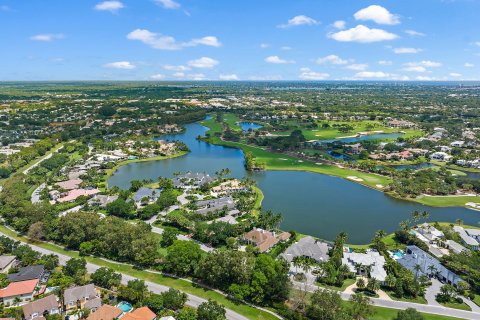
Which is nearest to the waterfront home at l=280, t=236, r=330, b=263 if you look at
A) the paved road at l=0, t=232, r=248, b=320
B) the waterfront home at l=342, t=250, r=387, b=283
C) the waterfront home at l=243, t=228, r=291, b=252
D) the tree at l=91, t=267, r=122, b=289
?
the waterfront home at l=342, t=250, r=387, b=283

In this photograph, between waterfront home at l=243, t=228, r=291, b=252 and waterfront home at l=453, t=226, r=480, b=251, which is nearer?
waterfront home at l=243, t=228, r=291, b=252

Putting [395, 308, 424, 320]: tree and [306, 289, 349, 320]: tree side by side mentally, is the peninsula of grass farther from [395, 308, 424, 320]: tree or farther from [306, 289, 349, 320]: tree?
[395, 308, 424, 320]: tree

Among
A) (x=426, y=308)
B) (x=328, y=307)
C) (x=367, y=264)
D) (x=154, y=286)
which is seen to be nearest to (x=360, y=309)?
(x=328, y=307)

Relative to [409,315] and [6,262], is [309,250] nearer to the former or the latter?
[409,315]

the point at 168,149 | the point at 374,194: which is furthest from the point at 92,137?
the point at 374,194

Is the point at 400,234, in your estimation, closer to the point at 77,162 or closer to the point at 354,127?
the point at 77,162
